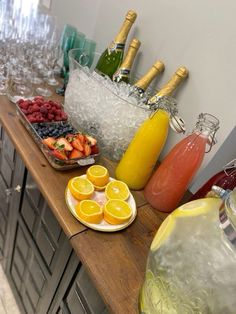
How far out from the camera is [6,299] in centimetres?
119

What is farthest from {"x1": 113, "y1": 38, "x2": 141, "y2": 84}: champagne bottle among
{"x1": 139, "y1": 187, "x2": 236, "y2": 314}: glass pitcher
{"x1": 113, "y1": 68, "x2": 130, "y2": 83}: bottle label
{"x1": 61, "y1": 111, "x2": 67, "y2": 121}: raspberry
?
{"x1": 139, "y1": 187, "x2": 236, "y2": 314}: glass pitcher

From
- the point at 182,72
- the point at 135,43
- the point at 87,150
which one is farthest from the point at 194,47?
the point at 87,150

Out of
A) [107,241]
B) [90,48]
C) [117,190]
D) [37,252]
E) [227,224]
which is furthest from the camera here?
→ [90,48]

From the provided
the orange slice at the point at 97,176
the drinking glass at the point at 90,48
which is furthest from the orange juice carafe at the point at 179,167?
the drinking glass at the point at 90,48

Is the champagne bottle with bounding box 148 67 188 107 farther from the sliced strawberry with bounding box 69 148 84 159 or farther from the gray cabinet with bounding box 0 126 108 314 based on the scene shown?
the gray cabinet with bounding box 0 126 108 314

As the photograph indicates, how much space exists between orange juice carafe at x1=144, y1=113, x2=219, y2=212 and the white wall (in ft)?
0.39

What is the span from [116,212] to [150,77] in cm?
49

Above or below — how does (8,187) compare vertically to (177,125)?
below

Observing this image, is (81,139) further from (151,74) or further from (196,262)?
(196,262)

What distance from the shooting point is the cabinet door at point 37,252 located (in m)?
0.74

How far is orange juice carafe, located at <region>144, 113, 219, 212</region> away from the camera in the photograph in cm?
65

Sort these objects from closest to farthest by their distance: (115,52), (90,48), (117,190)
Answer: (117,190)
(115,52)
(90,48)

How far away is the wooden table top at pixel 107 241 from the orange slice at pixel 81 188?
4cm

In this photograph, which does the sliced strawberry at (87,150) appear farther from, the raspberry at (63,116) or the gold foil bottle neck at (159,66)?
the gold foil bottle neck at (159,66)
